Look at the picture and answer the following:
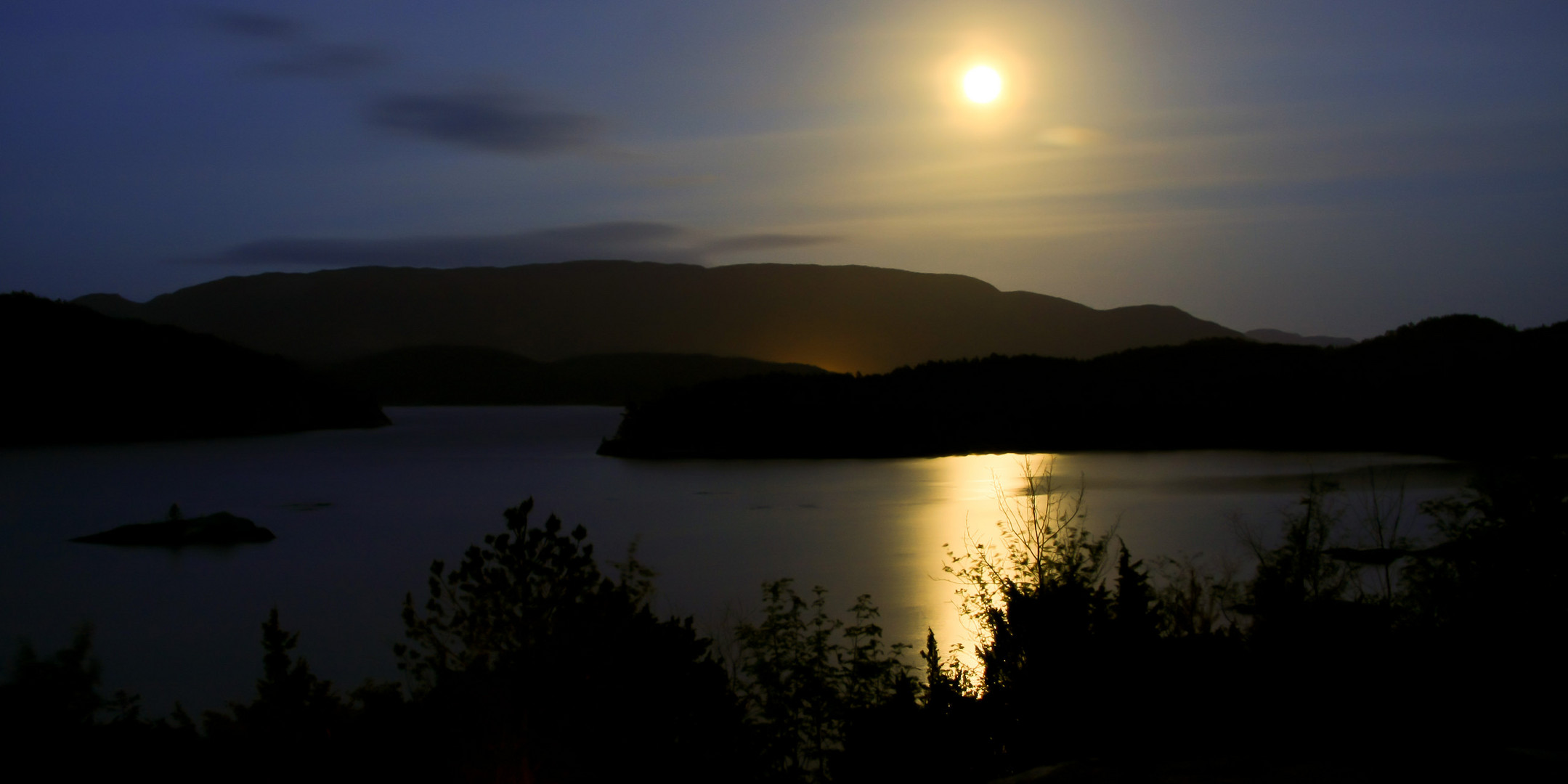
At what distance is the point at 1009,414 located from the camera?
81000 millimetres

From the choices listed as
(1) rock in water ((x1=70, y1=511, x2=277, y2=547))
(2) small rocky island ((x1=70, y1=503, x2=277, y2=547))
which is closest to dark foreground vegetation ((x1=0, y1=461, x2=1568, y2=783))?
(2) small rocky island ((x1=70, y1=503, x2=277, y2=547))

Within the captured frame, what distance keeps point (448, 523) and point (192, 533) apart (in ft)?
39.2

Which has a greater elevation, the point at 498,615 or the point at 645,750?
the point at 498,615

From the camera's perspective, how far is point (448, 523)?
48.3 metres

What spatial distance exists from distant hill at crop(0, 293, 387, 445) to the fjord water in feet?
12.4

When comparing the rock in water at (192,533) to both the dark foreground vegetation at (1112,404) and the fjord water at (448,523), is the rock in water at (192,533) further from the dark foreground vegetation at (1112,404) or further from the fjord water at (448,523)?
the dark foreground vegetation at (1112,404)

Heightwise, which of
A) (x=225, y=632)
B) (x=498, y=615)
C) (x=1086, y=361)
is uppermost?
(x=1086, y=361)

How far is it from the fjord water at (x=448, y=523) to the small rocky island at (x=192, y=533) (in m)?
0.84

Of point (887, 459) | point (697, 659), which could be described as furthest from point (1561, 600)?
point (887, 459)

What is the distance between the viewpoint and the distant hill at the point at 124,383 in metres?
84.3

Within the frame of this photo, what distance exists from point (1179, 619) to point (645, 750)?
767 centimetres

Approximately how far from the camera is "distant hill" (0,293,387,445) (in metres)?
84.3

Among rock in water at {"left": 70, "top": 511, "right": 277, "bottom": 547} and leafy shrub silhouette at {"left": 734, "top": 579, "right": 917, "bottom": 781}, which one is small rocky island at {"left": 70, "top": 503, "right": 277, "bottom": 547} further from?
leafy shrub silhouette at {"left": 734, "top": 579, "right": 917, "bottom": 781}

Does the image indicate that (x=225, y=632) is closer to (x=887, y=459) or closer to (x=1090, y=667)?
(x=1090, y=667)
